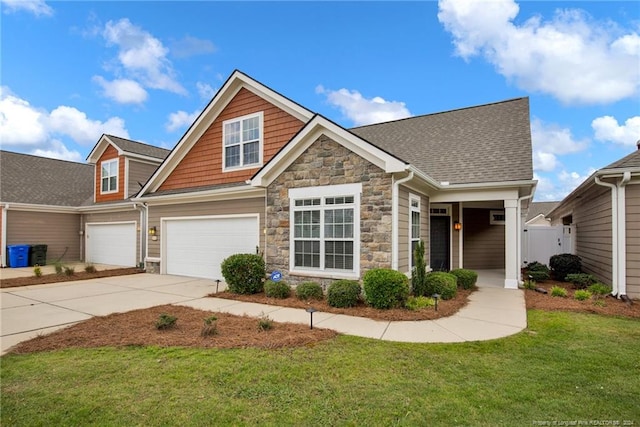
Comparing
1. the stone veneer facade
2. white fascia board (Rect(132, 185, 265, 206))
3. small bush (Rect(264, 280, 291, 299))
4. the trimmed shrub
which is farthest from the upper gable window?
the trimmed shrub

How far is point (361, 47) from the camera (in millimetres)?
13297

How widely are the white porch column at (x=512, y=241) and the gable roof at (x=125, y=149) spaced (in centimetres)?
1556

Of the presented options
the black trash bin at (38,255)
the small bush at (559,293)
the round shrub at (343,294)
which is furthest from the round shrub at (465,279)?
the black trash bin at (38,255)

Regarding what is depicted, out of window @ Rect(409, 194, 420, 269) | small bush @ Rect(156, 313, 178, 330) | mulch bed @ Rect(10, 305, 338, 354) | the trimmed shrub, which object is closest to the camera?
mulch bed @ Rect(10, 305, 338, 354)

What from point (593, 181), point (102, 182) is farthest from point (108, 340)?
point (102, 182)

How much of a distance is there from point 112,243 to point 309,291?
12.4 m

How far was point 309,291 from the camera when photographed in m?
Result: 7.52

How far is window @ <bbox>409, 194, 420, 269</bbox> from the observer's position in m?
8.08

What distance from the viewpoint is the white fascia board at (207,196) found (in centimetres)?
993

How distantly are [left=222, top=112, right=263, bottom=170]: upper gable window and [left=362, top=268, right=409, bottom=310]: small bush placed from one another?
5.80 m

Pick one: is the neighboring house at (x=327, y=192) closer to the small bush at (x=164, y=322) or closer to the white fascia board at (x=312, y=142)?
the white fascia board at (x=312, y=142)

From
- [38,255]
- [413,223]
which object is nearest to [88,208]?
[38,255]

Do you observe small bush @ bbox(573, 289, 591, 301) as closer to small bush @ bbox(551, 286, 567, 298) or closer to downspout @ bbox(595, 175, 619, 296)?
small bush @ bbox(551, 286, 567, 298)

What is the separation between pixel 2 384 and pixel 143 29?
41.4 ft
